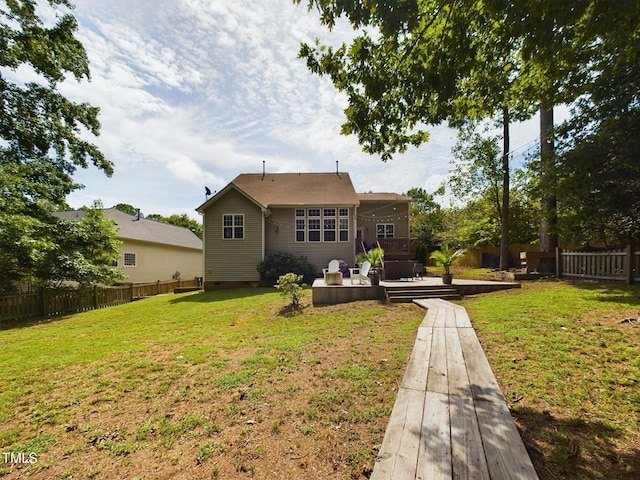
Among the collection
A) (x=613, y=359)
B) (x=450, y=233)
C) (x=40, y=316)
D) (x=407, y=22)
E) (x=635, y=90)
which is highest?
(x=635, y=90)

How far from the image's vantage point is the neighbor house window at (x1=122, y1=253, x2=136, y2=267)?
18250 mm

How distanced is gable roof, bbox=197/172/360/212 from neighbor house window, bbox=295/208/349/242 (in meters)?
0.56

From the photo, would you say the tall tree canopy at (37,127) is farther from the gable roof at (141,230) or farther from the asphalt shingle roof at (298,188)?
the asphalt shingle roof at (298,188)

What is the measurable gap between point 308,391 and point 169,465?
152 cm

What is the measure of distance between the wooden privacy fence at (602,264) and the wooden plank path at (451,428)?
822 cm

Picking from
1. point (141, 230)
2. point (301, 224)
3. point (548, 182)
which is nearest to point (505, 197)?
point (548, 182)

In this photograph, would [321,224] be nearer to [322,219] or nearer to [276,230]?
[322,219]

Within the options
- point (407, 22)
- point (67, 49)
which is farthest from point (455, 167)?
point (67, 49)

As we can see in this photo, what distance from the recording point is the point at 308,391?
3197 mm

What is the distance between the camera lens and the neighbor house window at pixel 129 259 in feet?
59.9

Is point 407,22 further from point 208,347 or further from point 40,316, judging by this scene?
point 40,316

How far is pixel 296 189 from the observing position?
1820 centimetres

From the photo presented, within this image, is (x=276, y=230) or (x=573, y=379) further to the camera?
(x=276, y=230)

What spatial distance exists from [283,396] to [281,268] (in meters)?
11.7
